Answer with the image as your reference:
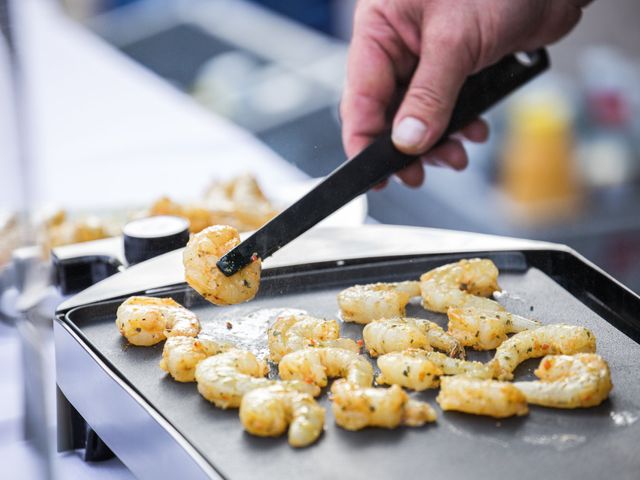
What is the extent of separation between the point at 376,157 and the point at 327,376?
1.66 ft

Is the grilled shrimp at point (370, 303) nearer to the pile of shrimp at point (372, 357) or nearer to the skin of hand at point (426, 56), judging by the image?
the pile of shrimp at point (372, 357)

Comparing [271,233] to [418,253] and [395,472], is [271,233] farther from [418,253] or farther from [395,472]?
[395,472]

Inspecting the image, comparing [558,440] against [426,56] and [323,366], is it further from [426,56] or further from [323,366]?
[426,56]

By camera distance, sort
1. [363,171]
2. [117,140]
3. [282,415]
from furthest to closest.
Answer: [117,140]
[363,171]
[282,415]

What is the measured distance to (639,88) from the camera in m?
3.38

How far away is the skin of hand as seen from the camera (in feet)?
5.71

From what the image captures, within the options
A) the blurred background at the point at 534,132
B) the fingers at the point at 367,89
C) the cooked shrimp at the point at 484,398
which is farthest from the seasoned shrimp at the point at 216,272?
the blurred background at the point at 534,132

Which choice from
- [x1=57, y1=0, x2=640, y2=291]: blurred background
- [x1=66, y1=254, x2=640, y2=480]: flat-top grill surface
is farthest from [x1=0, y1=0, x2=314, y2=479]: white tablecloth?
[x1=66, y1=254, x2=640, y2=480]: flat-top grill surface

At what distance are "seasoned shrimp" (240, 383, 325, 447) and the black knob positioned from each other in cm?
64

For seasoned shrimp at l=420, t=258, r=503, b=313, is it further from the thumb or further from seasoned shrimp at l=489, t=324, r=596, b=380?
the thumb

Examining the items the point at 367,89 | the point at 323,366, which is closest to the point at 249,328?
the point at 323,366

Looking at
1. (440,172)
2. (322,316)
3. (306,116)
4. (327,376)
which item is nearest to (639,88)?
(440,172)

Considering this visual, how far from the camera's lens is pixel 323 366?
122cm

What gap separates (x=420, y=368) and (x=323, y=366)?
13 cm
